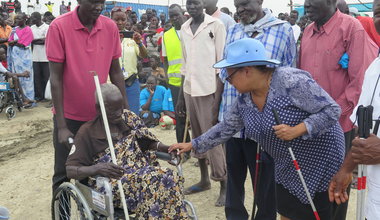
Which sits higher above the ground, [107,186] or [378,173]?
[378,173]

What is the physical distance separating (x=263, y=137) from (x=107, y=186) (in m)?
1.05

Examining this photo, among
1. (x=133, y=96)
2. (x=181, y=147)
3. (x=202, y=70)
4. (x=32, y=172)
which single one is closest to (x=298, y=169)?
(x=181, y=147)

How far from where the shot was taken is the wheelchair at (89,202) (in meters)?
2.61

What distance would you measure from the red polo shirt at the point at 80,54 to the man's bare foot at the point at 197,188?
172 cm

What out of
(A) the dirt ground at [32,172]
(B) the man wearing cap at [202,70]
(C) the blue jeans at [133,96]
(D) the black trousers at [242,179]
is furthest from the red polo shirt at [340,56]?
(C) the blue jeans at [133,96]

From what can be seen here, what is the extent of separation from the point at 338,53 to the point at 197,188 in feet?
7.15

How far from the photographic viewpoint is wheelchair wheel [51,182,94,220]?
2.75m

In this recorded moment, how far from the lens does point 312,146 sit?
2.34 metres

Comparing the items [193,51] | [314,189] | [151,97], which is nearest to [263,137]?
[314,189]

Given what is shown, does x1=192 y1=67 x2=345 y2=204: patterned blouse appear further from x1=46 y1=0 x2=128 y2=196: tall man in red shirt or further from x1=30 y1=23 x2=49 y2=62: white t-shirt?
x1=30 y1=23 x2=49 y2=62: white t-shirt

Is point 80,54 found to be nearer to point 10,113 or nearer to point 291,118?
point 291,118

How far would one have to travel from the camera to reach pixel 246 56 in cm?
225

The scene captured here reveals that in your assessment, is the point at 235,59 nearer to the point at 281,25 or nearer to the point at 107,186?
the point at 281,25

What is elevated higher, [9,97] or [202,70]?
[202,70]
